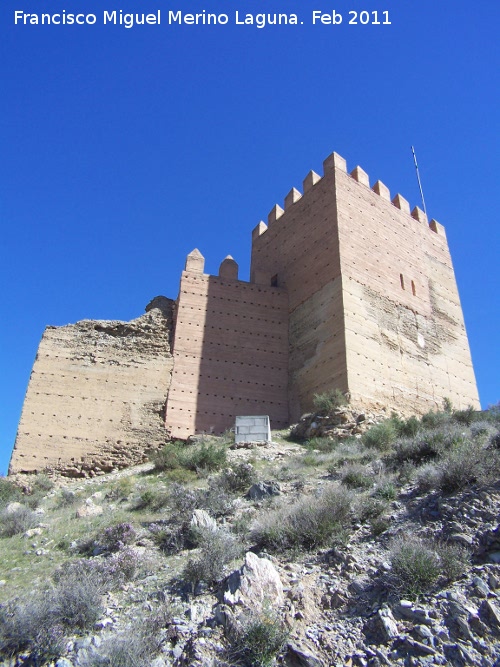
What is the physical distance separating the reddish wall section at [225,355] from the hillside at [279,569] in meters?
5.22

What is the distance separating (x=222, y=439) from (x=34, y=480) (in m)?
4.02

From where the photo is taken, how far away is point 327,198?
1653 centimetres

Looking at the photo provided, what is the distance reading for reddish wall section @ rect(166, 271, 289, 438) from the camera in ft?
47.0

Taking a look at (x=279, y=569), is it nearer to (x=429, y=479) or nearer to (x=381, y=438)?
(x=429, y=479)

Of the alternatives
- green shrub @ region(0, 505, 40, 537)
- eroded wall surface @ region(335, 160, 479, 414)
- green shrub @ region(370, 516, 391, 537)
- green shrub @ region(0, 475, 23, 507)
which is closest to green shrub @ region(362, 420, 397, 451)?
eroded wall surface @ region(335, 160, 479, 414)

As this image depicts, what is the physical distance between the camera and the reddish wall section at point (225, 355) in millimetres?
14336

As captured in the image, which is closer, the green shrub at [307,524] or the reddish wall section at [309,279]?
the green shrub at [307,524]

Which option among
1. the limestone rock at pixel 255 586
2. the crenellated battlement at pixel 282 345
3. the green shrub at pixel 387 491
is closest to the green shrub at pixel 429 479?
the green shrub at pixel 387 491

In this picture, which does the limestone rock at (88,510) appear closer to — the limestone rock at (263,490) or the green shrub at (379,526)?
the limestone rock at (263,490)

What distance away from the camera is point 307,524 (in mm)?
6070

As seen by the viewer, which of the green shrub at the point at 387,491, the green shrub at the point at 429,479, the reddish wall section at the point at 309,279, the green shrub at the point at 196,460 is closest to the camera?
the green shrub at the point at 429,479

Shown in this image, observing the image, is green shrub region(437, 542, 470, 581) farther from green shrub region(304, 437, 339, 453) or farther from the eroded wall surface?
the eroded wall surface

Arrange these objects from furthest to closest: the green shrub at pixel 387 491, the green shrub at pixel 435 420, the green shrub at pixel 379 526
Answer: the green shrub at pixel 435 420
the green shrub at pixel 387 491
the green shrub at pixel 379 526

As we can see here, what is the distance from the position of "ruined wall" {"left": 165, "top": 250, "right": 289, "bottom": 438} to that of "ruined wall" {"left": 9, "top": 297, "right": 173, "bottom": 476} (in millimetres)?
469
